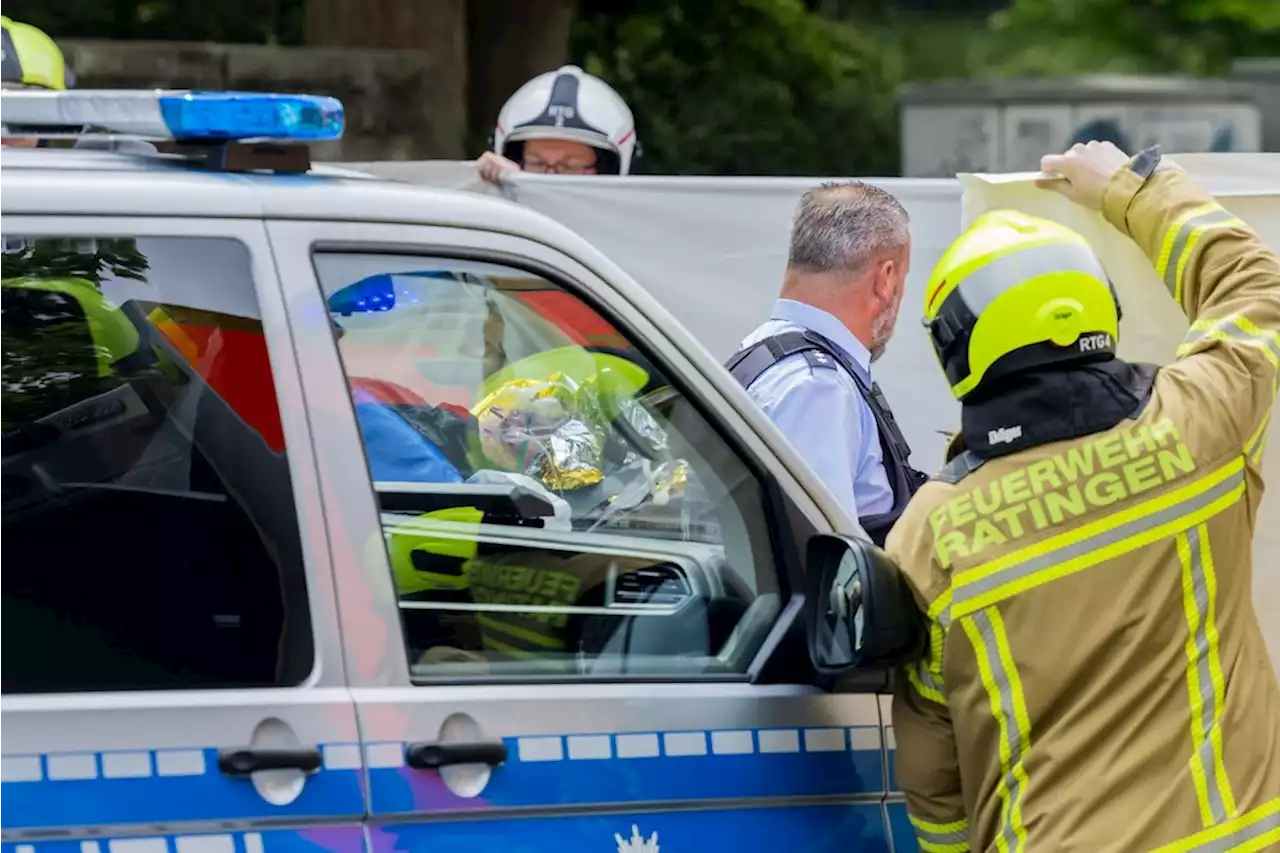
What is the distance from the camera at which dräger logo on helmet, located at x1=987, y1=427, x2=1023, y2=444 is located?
2.70m

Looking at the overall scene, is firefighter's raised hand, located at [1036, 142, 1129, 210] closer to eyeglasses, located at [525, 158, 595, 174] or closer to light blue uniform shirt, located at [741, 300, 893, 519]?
light blue uniform shirt, located at [741, 300, 893, 519]

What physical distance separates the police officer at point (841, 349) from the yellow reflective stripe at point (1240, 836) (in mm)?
1112

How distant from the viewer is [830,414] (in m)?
3.68

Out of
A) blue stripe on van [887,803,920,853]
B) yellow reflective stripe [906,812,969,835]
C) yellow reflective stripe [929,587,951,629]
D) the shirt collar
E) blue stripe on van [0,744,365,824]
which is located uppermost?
the shirt collar

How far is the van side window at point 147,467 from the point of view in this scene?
2387 millimetres

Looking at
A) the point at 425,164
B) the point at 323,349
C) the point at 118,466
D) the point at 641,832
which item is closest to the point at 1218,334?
the point at 641,832

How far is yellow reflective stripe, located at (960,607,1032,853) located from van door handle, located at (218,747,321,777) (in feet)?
3.05

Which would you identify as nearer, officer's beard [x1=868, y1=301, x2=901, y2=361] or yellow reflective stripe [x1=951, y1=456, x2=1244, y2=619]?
yellow reflective stripe [x1=951, y1=456, x2=1244, y2=619]

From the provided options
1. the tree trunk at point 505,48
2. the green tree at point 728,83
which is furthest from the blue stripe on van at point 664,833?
the green tree at point 728,83

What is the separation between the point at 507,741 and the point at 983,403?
0.84 metres

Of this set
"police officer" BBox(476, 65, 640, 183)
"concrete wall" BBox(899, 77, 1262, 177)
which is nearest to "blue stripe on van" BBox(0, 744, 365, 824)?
"police officer" BBox(476, 65, 640, 183)

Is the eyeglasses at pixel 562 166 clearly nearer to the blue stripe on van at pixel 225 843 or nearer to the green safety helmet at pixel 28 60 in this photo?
the green safety helmet at pixel 28 60

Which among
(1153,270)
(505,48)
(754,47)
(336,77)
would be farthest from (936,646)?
(754,47)

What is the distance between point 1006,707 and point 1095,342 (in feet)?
1.75
